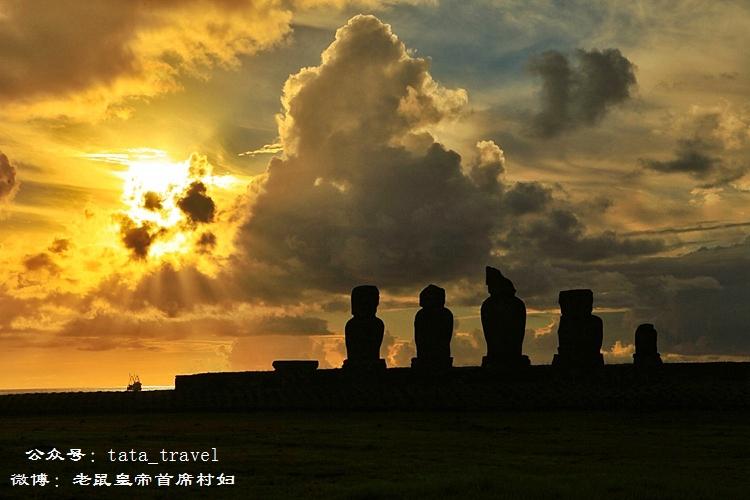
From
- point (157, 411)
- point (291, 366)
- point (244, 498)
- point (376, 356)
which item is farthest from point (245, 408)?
point (244, 498)

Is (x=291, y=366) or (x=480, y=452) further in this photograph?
(x=291, y=366)

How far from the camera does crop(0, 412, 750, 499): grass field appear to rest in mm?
13938

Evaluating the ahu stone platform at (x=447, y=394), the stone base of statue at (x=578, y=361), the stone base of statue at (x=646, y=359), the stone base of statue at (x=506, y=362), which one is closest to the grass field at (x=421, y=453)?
the ahu stone platform at (x=447, y=394)

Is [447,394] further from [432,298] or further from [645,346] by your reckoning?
[645,346]

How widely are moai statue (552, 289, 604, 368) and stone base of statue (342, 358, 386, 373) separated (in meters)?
7.88

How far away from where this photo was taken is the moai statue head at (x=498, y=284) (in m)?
43.7

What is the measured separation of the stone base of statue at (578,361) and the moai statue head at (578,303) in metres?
1.82

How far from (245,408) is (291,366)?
5992 millimetres

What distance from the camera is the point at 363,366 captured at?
4322 cm

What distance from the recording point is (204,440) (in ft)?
73.7

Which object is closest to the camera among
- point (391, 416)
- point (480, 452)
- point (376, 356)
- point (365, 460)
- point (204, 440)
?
point (365, 460)

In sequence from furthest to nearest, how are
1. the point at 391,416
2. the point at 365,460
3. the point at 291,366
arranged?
the point at 291,366 < the point at 391,416 < the point at 365,460

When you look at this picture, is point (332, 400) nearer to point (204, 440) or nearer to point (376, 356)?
point (376, 356)

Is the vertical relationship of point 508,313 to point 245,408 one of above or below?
above
